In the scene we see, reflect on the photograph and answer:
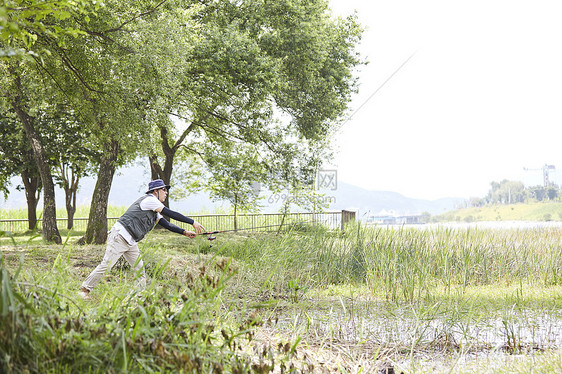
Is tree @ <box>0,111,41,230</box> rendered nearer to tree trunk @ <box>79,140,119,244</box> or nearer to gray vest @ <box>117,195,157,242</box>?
tree trunk @ <box>79,140,119,244</box>

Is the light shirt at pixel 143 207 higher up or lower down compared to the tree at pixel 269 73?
lower down

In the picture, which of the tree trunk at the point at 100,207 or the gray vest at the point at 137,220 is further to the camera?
the tree trunk at the point at 100,207

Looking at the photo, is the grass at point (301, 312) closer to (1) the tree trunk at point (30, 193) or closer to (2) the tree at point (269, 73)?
(2) the tree at point (269, 73)

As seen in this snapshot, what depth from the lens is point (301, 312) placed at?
5.02 meters

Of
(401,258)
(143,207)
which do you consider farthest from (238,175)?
(143,207)

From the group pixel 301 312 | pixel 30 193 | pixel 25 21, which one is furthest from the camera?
pixel 30 193

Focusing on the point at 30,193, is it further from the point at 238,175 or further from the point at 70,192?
the point at 238,175

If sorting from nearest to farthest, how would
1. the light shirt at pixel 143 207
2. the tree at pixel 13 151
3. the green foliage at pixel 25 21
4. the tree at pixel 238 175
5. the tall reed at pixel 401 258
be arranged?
1. the green foliage at pixel 25 21
2. the light shirt at pixel 143 207
3. the tall reed at pixel 401 258
4. the tree at pixel 238 175
5. the tree at pixel 13 151

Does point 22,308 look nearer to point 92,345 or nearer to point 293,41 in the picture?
A: point 92,345

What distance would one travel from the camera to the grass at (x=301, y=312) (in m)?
2.11

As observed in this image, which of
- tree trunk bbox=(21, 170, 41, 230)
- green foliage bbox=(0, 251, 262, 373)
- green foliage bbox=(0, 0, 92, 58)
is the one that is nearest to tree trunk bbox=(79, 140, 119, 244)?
tree trunk bbox=(21, 170, 41, 230)

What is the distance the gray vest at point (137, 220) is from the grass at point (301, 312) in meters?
0.65

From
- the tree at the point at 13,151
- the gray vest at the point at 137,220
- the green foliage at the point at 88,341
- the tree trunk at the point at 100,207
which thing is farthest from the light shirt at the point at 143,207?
the tree at the point at 13,151

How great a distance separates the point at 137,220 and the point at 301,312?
2.57 metres
